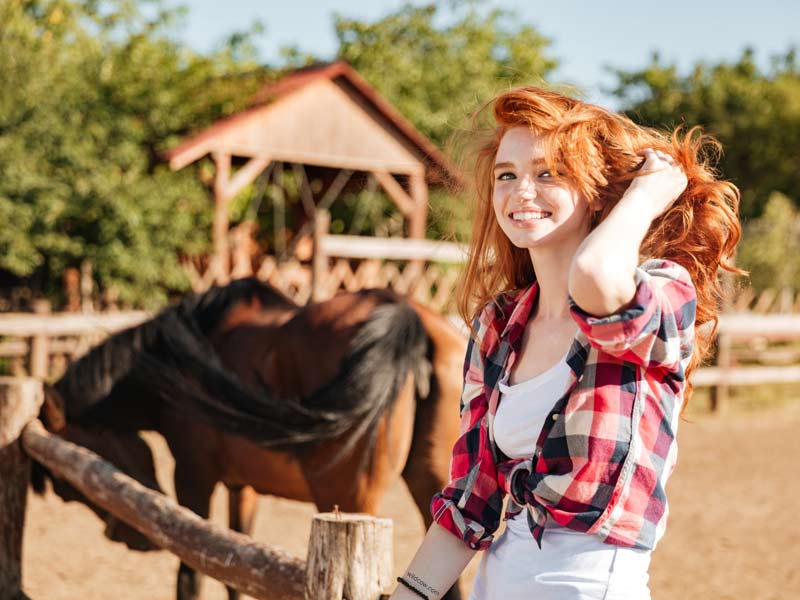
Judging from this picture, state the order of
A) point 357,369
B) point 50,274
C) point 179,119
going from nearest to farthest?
point 357,369, point 50,274, point 179,119

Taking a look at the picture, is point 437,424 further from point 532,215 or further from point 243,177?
point 243,177

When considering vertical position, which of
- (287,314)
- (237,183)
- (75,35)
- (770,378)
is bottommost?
(770,378)

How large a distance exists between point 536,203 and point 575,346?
26cm

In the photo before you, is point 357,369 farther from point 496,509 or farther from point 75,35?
point 75,35

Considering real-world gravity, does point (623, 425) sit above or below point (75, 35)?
below

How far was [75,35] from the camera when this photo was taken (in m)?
14.9

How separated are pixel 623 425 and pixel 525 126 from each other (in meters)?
0.52

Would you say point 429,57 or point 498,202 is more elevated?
point 429,57

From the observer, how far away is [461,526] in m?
1.50

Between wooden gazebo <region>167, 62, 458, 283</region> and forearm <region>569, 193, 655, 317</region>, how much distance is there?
12.5 meters

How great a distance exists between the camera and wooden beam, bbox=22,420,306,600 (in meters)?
2.16

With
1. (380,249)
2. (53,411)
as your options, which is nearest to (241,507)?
(53,411)

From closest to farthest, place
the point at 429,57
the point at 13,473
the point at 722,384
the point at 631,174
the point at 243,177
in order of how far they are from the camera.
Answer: the point at 631,174, the point at 13,473, the point at 722,384, the point at 243,177, the point at 429,57

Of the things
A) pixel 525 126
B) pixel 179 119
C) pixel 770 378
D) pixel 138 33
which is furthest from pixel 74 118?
pixel 525 126
